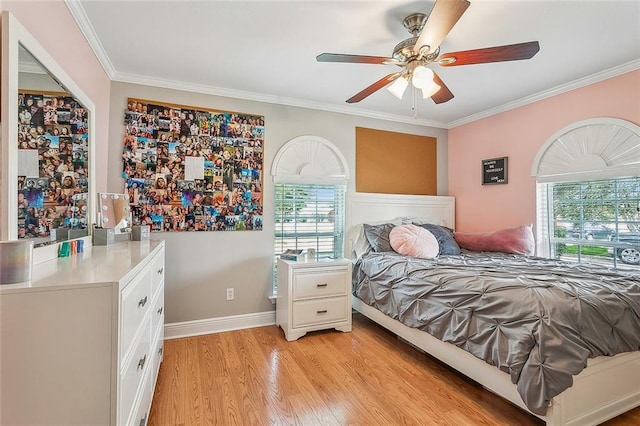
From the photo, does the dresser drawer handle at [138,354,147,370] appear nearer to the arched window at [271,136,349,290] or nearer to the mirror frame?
Result: the mirror frame

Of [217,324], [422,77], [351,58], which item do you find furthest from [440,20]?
[217,324]

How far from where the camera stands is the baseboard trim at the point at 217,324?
2812mm

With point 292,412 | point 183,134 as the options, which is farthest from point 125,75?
point 292,412

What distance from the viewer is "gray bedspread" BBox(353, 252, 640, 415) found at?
4.87 feet

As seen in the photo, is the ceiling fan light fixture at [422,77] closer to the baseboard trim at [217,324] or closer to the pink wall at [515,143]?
the pink wall at [515,143]

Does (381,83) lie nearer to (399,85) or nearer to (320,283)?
(399,85)

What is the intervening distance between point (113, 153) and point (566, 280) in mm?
3566

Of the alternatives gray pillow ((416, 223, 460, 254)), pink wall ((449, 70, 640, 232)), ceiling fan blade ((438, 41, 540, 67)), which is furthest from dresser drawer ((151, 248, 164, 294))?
pink wall ((449, 70, 640, 232))

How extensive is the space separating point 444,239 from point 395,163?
1142 millimetres

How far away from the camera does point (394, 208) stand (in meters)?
3.77

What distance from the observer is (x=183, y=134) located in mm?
2871

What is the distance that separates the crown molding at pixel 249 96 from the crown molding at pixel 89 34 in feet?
0.53

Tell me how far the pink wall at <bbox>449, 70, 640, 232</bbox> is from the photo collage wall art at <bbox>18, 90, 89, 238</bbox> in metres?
3.94

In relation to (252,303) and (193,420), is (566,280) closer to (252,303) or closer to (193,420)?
(193,420)
